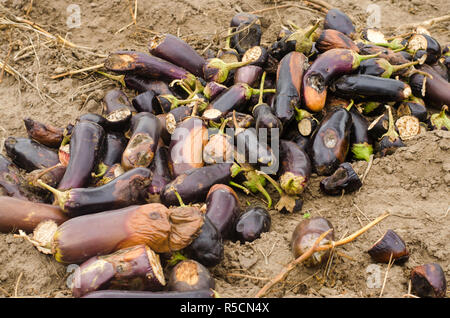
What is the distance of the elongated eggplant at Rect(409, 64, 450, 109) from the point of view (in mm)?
3670

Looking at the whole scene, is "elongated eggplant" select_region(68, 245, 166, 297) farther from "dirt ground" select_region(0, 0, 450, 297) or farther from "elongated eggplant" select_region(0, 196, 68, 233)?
"elongated eggplant" select_region(0, 196, 68, 233)

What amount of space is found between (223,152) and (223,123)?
0.28 metres

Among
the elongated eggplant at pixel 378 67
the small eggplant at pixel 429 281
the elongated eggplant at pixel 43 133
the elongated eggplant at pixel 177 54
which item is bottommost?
the small eggplant at pixel 429 281

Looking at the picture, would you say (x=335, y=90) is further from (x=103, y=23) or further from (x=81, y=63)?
(x=103, y=23)

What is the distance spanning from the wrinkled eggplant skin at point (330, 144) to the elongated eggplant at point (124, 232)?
1.09m

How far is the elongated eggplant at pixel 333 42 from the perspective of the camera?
146 inches

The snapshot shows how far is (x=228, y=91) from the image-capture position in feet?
11.6

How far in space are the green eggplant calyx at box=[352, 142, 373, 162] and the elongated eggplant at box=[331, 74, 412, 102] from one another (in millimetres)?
383

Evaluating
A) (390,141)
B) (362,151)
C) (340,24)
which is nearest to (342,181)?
(362,151)

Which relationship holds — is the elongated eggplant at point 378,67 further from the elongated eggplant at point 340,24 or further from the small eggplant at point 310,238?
the small eggplant at point 310,238

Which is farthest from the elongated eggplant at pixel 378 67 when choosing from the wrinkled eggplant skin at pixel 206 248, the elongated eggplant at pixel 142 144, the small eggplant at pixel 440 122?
the wrinkled eggplant skin at pixel 206 248

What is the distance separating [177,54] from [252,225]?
5.87 ft

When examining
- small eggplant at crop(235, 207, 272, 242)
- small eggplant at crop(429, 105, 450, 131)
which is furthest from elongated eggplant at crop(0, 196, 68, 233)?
small eggplant at crop(429, 105, 450, 131)

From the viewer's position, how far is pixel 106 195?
273cm
